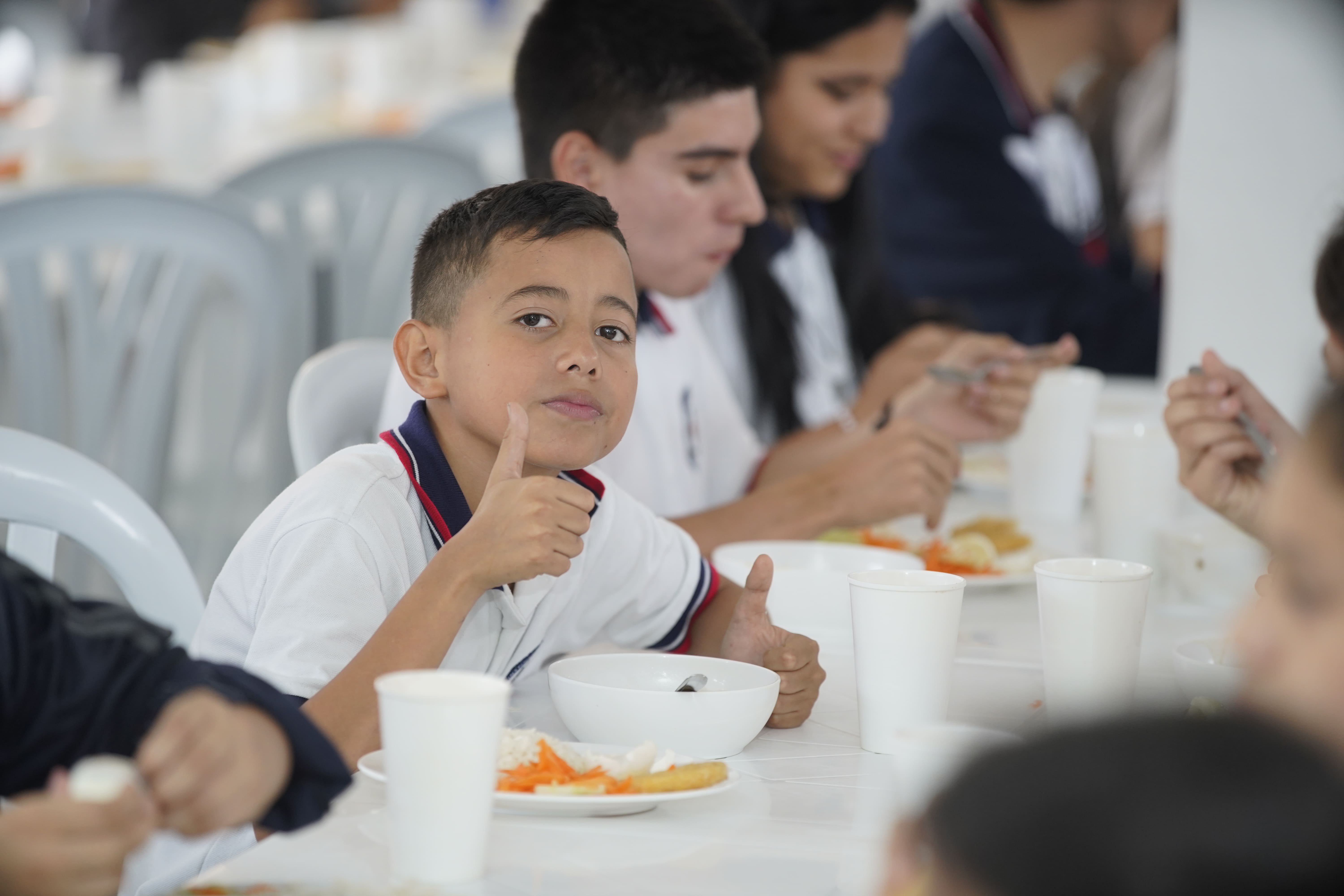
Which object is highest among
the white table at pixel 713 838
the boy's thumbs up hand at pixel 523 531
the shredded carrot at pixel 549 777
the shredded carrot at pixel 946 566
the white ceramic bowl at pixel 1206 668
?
the boy's thumbs up hand at pixel 523 531

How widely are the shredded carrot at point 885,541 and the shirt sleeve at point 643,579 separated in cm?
25

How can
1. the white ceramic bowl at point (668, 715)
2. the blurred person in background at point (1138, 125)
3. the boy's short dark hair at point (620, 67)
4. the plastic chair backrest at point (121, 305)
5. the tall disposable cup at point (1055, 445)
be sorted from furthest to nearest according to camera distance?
1. the blurred person in background at point (1138, 125)
2. the plastic chair backrest at point (121, 305)
3. the tall disposable cup at point (1055, 445)
4. the boy's short dark hair at point (620, 67)
5. the white ceramic bowl at point (668, 715)

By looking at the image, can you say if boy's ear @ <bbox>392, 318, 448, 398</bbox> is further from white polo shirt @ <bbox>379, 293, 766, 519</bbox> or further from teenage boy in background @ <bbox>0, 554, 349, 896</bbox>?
teenage boy in background @ <bbox>0, 554, 349, 896</bbox>

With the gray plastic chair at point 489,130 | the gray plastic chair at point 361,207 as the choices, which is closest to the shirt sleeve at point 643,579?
the gray plastic chair at point 361,207

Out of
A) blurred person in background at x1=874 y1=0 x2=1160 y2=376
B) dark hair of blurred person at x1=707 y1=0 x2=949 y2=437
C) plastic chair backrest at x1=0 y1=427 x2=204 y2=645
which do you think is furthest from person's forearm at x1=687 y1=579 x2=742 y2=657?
blurred person in background at x1=874 y1=0 x2=1160 y2=376

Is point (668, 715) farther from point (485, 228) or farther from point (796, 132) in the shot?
point (796, 132)

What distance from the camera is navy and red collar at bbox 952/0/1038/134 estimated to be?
2.87 m

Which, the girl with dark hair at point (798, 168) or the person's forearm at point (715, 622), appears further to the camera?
the girl with dark hair at point (798, 168)

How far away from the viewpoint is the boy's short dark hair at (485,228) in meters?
1.04

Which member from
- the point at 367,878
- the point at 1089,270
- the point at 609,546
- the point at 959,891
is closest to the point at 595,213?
the point at 609,546

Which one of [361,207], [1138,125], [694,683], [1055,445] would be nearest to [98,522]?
[694,683]

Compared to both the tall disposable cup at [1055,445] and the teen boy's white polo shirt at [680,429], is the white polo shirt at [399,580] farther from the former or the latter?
the tall disposable cup at [1055,445]

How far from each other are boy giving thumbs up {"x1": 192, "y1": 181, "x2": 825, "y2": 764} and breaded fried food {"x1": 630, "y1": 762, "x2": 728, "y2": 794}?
18 cm

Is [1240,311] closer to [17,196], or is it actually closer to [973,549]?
[973,549]
